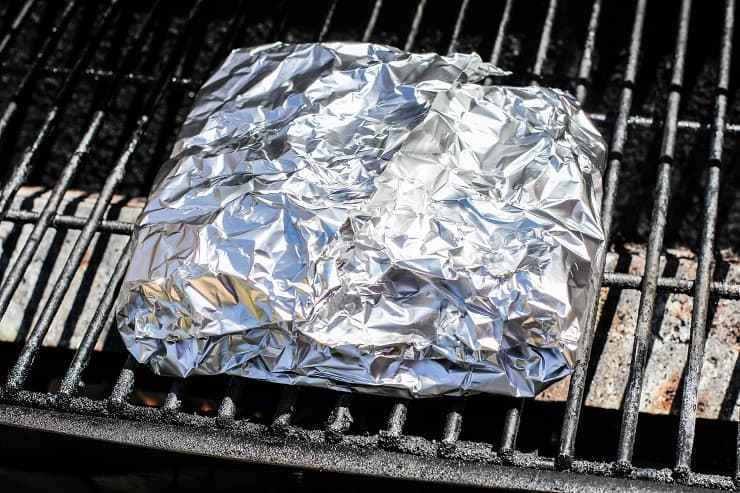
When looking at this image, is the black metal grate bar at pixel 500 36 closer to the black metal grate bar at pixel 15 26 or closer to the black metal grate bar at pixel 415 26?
the black metal grate bar at pixel 415 26

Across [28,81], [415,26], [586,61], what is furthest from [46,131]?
[586,61]

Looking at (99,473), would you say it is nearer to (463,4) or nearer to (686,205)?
(463,4)

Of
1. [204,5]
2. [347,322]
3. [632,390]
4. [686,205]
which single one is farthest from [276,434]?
[204,5]

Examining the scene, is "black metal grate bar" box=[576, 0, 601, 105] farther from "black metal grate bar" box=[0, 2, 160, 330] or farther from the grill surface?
"black metal grate bar" box=[0, 2, 160, 330]

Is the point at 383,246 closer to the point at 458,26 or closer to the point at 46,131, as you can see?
the point at 458,26

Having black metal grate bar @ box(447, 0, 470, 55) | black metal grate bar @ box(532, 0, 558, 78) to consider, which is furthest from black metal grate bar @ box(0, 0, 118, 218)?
black metal grate bar @ box(532, 0, 558, 78)

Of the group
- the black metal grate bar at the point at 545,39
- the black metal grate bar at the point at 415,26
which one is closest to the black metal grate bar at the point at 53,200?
the black metal grate bar at the point at 415,26

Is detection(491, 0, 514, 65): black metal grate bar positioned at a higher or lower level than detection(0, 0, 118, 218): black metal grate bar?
higher
